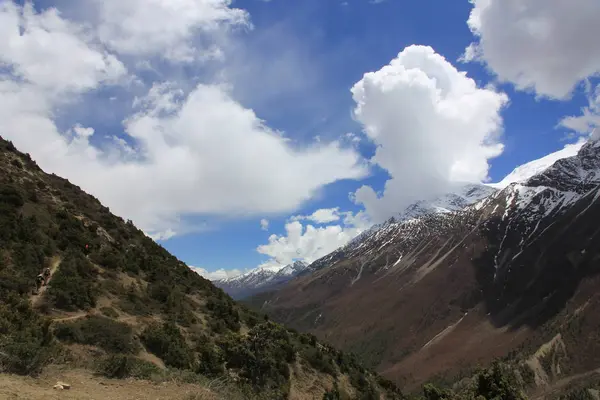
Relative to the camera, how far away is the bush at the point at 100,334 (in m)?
21.7

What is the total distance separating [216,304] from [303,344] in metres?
8.88

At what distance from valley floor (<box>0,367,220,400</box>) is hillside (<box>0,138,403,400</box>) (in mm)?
110

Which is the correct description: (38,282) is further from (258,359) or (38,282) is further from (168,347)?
(258,359)

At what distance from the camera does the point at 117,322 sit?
2520 centimetres

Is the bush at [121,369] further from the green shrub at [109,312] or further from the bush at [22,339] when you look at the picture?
the green shrub at [109,312]

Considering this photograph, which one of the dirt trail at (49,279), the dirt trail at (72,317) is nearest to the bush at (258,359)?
the dirt trail at (72,317)

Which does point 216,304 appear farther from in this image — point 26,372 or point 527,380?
point 527,380

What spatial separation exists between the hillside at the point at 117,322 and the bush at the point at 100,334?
0.06 m

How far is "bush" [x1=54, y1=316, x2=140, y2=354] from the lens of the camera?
2172cm

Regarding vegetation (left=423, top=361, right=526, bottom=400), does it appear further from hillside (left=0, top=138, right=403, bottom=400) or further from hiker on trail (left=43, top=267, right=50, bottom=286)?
hiker on trail (left=43, top=267, right=50, bottom=286)

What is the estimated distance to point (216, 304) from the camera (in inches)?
1521

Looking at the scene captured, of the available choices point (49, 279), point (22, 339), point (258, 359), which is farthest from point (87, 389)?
point (49, 279)

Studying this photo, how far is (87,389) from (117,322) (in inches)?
434

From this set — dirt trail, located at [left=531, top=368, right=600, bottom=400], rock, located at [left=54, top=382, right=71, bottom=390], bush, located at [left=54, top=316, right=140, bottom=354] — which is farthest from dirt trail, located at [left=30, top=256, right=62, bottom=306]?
dirt trail, located at [left=531, top=368, right=600, bottom=400]
